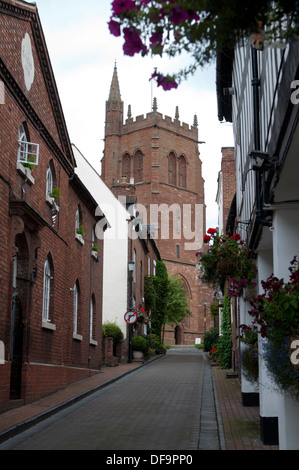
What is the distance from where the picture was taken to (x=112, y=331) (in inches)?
1100

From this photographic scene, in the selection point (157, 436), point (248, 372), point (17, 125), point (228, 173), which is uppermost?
point (228, 173)

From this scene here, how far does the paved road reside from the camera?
905cm

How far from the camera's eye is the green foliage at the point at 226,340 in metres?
23.6

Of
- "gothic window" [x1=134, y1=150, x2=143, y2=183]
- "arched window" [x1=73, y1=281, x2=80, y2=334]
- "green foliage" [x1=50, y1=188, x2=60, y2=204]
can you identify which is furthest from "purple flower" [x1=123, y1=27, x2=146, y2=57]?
"gothic window" [x1=134, y1=150, x2=143, y2=183]

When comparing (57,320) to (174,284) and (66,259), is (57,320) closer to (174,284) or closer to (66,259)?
(66,259)

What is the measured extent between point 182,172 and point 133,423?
61513 mm

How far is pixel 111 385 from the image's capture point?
18641 mm

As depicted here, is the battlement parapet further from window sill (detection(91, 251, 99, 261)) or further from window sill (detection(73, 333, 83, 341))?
window sill (detection(73, 333, 83, 341))

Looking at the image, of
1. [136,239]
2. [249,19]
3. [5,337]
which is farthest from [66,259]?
[136,239]

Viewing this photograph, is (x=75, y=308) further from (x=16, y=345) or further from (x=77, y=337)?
(x=16, y=345)

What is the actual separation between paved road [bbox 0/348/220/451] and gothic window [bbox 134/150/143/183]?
5235cm

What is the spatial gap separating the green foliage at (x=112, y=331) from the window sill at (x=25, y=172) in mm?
15604

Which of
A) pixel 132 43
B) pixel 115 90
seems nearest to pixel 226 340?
pixel 132 43
